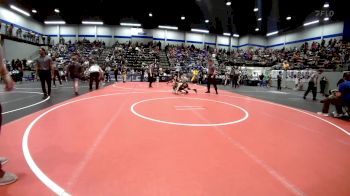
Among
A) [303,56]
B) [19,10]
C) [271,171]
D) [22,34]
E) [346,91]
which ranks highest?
[19,10]

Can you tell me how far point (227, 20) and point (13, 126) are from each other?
30672 millimetres

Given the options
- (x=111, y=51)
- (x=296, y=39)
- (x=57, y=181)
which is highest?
(x=296, y=39)

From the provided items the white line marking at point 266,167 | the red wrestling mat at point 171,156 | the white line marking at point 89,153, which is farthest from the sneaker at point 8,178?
the white line marking at point 266,167

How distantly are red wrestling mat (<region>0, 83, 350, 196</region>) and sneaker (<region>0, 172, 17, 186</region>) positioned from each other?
7cm

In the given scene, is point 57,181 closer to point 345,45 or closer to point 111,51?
point 345,45

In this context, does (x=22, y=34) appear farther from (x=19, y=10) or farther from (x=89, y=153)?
(x=89, y=153)

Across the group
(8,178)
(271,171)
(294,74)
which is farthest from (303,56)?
(8,178)

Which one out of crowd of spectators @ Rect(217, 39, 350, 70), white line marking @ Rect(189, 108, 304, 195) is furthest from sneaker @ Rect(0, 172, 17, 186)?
crowd of spectators @ Rect(217, 39, 350, 70)

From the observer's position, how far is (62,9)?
28078mm

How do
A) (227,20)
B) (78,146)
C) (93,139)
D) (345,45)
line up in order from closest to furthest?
(78,146), (93,139), (345,45), (227,20)

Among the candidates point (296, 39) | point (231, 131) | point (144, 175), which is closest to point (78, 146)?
point (144, 175)

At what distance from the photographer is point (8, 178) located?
2.50 metres

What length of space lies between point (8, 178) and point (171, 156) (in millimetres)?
1931

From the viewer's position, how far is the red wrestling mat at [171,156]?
253cm
